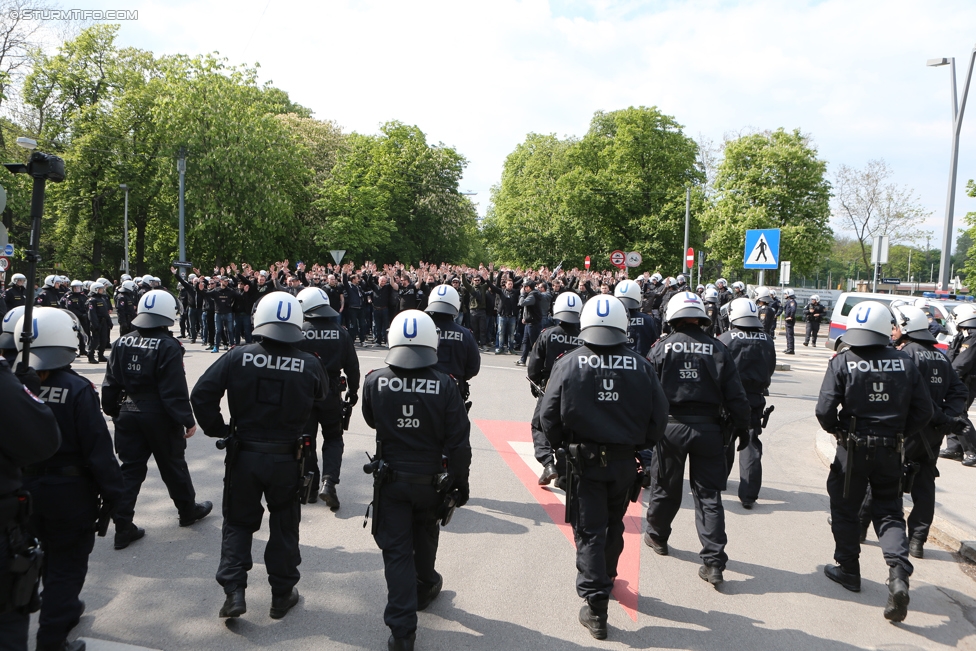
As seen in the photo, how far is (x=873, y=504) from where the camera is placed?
4.76 meters

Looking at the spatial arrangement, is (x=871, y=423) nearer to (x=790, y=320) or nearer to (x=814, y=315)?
(x=790, y=320)

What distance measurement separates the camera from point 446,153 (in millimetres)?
46938

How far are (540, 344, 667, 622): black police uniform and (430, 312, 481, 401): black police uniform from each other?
2.31 metres

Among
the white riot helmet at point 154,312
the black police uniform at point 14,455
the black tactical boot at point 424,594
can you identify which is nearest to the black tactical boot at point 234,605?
the black tactical boot at point 424,594

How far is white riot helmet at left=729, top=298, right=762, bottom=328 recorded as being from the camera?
21.6ft

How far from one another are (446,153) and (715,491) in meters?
44.2

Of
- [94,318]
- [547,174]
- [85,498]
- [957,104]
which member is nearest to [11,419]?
[85,498]

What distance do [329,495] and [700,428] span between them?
3172 mm

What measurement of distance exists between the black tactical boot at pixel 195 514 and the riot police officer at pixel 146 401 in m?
0.33

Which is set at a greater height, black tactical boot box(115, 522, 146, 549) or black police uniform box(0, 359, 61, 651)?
black police uniform box(0, 359, 61, 651)

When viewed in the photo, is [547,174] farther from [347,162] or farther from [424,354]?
[424,354]

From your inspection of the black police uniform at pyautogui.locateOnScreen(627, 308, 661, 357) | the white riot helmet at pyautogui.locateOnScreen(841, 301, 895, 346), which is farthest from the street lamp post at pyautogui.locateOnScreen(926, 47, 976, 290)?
the white riot helmet at pyautogui.locateOnScreen(841, 301, 895, 346)

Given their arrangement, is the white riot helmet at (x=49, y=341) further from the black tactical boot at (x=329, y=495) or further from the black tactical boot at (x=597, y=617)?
the black tactical boot at (x=597, y=617)

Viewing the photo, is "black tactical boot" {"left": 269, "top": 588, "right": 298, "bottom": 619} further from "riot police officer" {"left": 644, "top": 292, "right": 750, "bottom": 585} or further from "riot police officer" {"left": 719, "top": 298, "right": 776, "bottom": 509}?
"riot police officer" {"left": 719, "top": 298, "right": 776, "bottom": 509}
